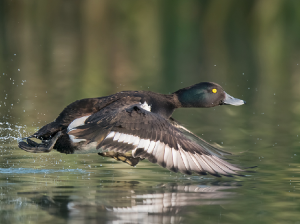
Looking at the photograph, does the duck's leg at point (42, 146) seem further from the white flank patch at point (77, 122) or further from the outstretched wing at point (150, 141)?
the outstretched wing at point (150, 141)

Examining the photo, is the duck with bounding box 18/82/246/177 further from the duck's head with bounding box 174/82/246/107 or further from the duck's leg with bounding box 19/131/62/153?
the duck's head with bounding box 174/82/246/107

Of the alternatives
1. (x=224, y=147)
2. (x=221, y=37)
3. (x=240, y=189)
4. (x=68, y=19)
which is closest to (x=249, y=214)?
(x=240, y=189)

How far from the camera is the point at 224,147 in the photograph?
313 inches

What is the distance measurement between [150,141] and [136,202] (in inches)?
37.1

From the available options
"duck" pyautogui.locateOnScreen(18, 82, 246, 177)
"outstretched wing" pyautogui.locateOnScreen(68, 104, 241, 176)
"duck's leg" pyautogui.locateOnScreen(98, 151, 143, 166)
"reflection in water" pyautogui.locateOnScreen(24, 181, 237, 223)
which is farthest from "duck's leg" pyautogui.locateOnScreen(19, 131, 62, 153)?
"reflection in water" pyautogui.locateOnScreen(24, 181, 237, 223)

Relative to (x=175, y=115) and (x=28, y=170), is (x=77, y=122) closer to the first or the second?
(x=28, y=170)

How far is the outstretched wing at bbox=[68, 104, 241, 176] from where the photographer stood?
227 inches

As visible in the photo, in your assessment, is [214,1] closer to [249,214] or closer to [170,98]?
[170,98]

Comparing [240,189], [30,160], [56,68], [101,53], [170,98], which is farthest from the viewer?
[101,53]

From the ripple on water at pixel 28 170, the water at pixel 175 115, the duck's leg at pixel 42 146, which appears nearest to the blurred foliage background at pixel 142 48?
the water at pixel 175 115

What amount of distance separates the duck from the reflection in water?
0.24m

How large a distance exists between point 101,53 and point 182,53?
368 cm

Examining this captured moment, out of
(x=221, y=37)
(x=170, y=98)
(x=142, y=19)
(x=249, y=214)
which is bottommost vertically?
(x=249, y=214)

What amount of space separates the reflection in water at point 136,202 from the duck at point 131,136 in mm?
241
